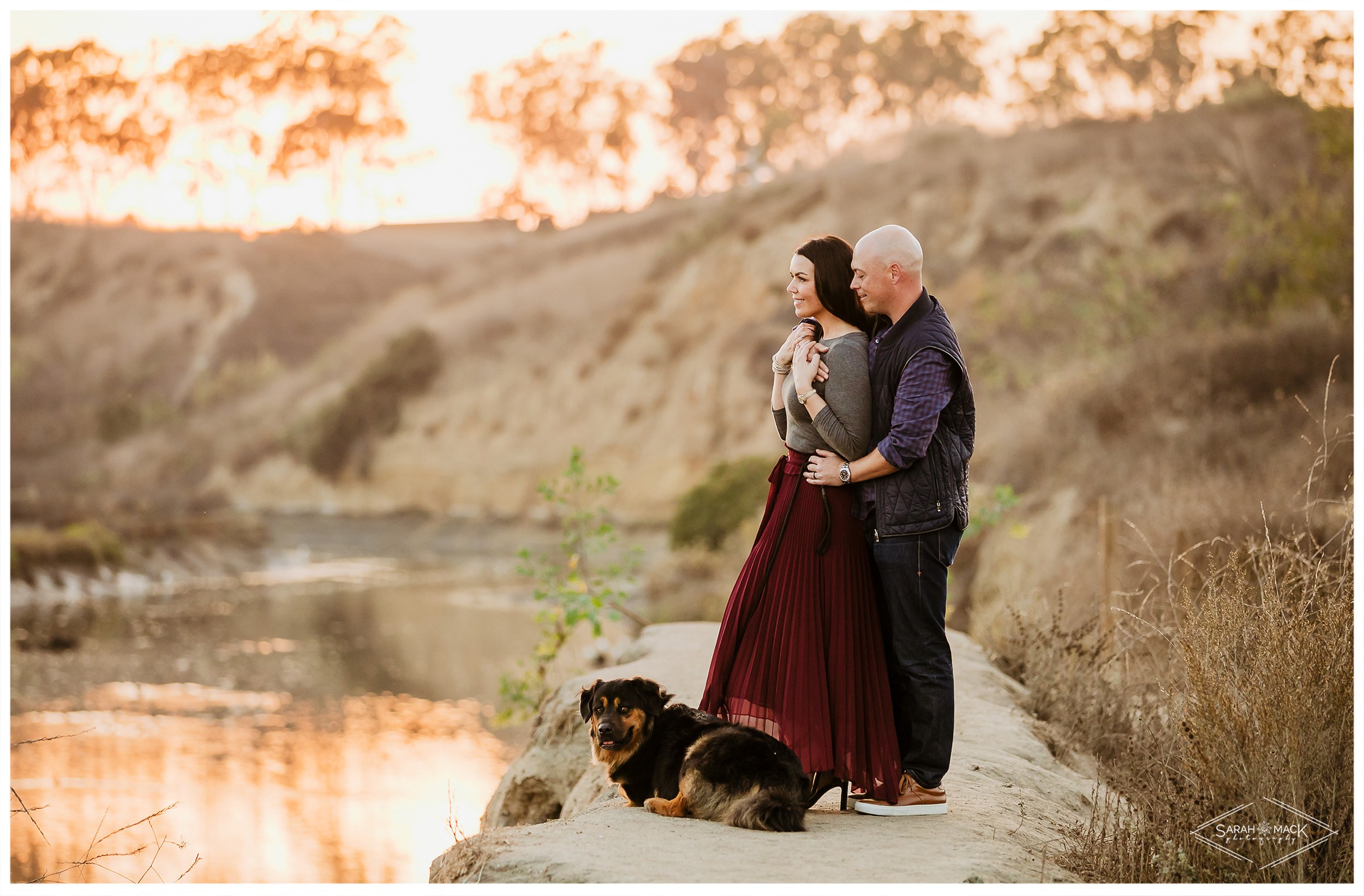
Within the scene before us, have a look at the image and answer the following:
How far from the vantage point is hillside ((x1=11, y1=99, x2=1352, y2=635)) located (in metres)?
14.3

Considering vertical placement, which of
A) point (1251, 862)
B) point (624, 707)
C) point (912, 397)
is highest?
point (912, 397)

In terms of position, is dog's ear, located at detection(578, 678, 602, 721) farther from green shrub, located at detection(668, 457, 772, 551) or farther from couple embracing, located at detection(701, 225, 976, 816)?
green shrub, located at detection(668, 457, 772, 551)

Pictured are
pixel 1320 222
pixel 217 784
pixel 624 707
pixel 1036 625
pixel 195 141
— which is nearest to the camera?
pixel 624 707

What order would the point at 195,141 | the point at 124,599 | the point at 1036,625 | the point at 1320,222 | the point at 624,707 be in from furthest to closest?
1. the point at 195,141
2. the point at 124,599
3. the point at 1320,222
4. the point at 1036,625
5. the point at 624,707

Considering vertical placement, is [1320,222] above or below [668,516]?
above

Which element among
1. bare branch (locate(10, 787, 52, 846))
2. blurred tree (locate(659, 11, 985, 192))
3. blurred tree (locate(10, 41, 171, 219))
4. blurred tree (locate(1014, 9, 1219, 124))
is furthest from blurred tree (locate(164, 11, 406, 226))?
bare branch (locate(10, 787, 52, 846))

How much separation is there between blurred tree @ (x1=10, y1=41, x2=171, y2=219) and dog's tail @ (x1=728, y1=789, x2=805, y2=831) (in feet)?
130

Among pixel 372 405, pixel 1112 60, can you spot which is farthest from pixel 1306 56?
pixel 372 405

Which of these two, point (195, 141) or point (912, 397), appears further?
point (195, 141)

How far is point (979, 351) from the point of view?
22.6 metres

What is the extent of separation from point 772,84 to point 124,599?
105 feet

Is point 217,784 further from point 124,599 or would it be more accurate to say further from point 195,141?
point 195,141

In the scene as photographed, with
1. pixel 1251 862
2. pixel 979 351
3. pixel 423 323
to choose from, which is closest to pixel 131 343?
pixel 423 323

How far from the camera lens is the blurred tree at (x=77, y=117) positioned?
37.8 metres
